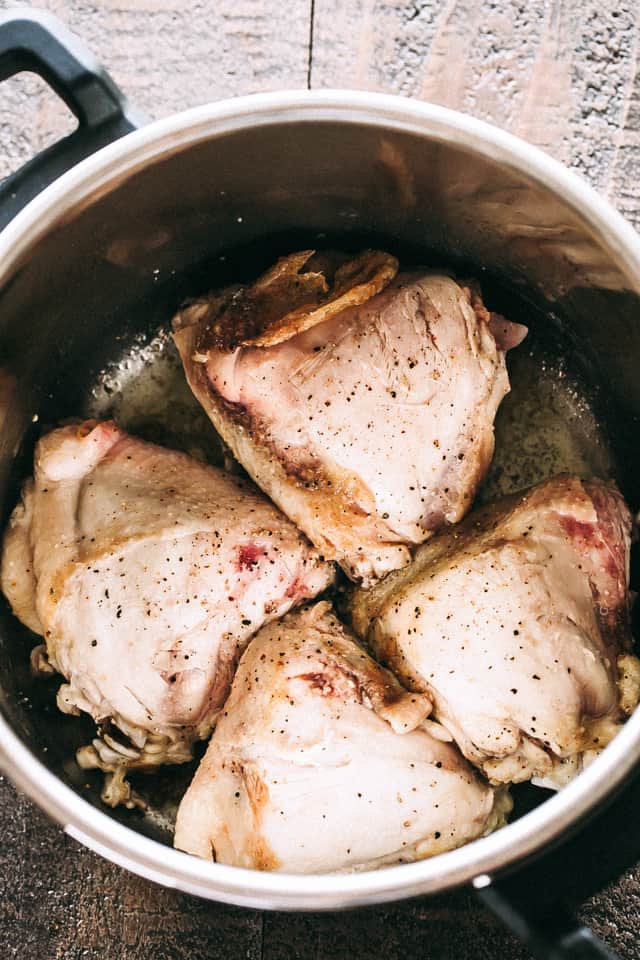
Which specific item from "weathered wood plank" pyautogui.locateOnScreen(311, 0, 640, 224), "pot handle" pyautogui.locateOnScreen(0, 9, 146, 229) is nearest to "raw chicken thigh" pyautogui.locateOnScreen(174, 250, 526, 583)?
"pot handle" pyautogui.locateOnScreen(0, 9, 146, 229)

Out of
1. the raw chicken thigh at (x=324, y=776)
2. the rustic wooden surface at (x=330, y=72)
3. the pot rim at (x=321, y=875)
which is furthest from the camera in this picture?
the rustic wooden surface at (x=330, y=72)

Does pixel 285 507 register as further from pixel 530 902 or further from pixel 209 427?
pixel 530 902

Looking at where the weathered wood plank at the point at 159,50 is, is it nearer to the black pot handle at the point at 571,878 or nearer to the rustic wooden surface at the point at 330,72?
the rustic wooden surface at the point at 330,72

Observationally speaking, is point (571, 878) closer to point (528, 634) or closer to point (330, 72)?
point (528, 634)

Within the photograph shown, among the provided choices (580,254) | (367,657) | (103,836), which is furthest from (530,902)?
(580,254)

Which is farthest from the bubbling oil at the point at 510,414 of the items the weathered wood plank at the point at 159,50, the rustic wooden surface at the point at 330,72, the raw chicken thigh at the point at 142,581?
the weathered wood plank at the point at 159,50
